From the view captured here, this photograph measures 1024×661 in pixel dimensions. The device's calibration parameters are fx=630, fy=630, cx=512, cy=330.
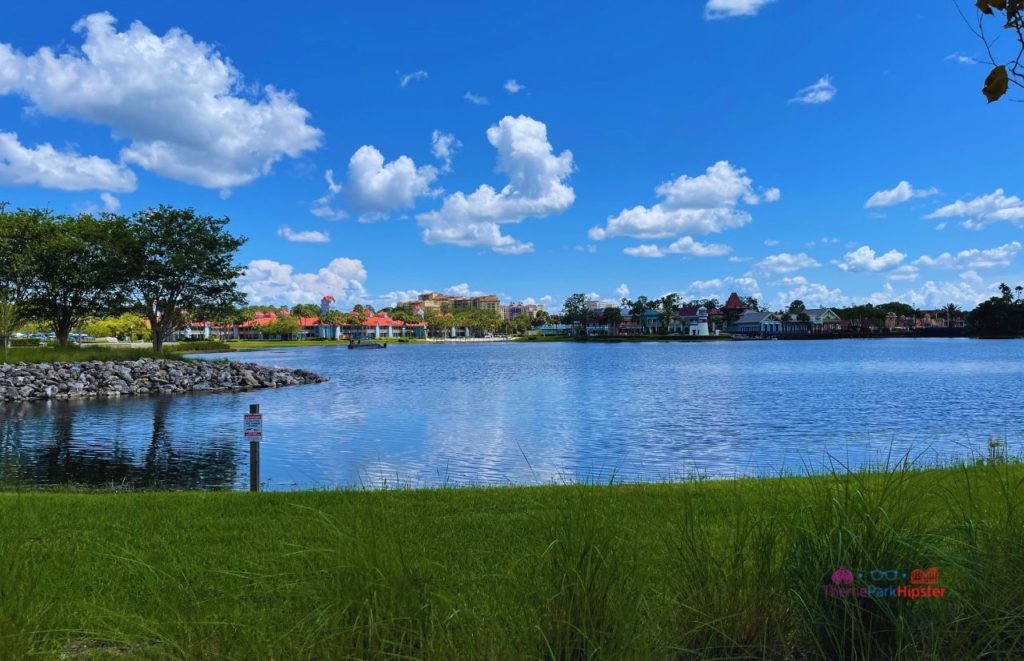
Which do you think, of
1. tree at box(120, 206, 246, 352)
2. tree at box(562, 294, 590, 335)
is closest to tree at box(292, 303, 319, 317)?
tree at box(562, 294, 590, 335)

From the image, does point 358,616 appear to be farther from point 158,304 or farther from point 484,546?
point 158,304

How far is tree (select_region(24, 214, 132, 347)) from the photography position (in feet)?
116

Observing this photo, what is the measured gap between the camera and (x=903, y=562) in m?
2.98

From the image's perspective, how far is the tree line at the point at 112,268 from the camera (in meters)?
34.4

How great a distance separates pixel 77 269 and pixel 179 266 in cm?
527

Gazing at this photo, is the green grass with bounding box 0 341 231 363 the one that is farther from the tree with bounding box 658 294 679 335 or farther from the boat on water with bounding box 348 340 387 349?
the tree with bounding box 658 294 679 335

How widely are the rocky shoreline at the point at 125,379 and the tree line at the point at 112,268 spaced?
22.9ft

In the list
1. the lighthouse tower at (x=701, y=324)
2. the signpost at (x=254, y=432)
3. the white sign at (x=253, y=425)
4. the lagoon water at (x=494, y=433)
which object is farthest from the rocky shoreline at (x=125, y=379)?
the lighthouse tower at (x=701, y=324)

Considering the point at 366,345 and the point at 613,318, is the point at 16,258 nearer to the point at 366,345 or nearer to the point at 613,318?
the point at 366,345

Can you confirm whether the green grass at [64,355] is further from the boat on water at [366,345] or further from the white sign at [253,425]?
the boat on water at [366,345]

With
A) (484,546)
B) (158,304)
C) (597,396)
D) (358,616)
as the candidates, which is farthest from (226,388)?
(358,616)

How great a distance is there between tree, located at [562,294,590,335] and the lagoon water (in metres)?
160

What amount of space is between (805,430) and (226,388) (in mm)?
26457

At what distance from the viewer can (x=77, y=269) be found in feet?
120
